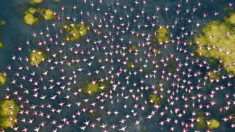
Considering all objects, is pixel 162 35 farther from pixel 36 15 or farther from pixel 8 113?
pixel 8 113

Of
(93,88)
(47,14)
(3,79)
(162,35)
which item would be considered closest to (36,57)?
(3,79)

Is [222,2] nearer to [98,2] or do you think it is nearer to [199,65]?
[199,65]

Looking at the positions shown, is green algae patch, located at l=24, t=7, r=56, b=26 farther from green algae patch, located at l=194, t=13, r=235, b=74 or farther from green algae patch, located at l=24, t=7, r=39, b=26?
green algae patch, located at l=194, t=13, r=235, b=74

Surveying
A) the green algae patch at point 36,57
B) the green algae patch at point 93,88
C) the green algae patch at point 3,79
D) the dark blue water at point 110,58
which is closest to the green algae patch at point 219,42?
the dark blue water at point 110,58

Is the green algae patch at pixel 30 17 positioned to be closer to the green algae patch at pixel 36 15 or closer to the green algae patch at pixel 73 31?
the green algae patch at pixel 36 15

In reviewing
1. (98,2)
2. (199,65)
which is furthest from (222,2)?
(98,2)

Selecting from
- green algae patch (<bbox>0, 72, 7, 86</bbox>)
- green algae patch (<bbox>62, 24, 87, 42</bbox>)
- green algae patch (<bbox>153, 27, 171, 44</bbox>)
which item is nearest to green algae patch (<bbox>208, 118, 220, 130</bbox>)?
green algae patch (<bbox>153, 27, 171, 44</bbox>)
